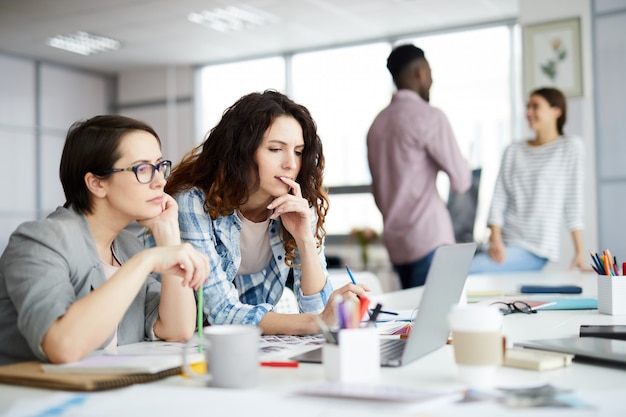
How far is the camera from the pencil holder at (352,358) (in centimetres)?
98

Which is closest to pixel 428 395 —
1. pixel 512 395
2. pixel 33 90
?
pixel 512 395

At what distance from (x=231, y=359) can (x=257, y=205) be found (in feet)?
3.16

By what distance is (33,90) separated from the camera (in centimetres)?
782

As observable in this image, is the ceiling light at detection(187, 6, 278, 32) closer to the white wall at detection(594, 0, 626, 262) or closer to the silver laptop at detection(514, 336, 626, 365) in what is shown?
the white wall at detection(594, 0, 626, 262)

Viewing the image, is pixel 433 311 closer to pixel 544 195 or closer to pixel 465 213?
pixel 544 195

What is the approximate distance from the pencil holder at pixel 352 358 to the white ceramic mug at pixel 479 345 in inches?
4.8

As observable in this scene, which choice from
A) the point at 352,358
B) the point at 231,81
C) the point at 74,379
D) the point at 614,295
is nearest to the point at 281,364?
the point at 352,358

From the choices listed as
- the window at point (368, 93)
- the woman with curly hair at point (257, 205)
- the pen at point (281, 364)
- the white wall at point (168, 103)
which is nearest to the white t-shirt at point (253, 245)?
the woman with curly hair at point (257, 205)

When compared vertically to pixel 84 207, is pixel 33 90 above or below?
above

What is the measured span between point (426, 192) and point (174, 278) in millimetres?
1747

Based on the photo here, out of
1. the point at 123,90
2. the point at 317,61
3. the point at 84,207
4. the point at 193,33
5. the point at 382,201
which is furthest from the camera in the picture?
the point at 123,90

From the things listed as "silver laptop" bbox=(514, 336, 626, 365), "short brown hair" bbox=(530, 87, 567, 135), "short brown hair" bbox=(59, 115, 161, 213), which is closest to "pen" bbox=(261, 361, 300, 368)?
"silver laptop" bbox=(514, 336, 626, 365)

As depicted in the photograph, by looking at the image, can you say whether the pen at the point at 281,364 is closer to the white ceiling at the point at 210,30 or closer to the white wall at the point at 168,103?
the white ceiling at the point at 210,30

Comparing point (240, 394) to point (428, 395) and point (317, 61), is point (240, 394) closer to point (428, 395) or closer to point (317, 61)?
point (428, 395)
